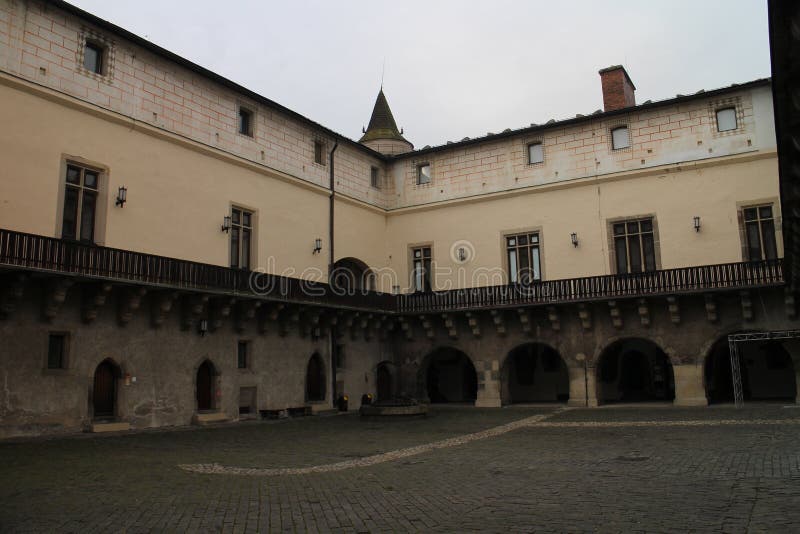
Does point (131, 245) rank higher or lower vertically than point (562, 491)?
higher

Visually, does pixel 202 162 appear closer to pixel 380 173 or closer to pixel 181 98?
pixel 181 98

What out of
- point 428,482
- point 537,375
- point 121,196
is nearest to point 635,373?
point 537,375

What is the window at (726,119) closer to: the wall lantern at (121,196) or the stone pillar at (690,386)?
the stone pillar at (690,386)

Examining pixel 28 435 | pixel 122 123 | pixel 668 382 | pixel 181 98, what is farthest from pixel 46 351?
pixel 668 382

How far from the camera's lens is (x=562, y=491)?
960cm

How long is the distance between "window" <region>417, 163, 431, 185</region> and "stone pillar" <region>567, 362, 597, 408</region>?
11.4 meters

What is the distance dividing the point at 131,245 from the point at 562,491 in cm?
Answer: 1564

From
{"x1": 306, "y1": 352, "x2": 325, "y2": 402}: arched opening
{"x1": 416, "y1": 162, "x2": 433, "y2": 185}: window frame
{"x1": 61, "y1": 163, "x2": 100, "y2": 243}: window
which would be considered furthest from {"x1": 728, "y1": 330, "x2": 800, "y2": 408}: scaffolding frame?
{"x1": 61, "y1": 163, "x2": 100, "y2": 243}: window

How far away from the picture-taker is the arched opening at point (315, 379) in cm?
2677

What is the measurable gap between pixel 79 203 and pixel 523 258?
1763 centimetres

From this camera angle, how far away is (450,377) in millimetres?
33812

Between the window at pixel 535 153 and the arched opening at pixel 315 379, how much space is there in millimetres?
12540

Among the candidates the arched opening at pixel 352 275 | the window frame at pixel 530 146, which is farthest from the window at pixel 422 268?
the window frame at pixel 530 146

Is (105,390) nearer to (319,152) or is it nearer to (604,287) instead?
(319,152)
